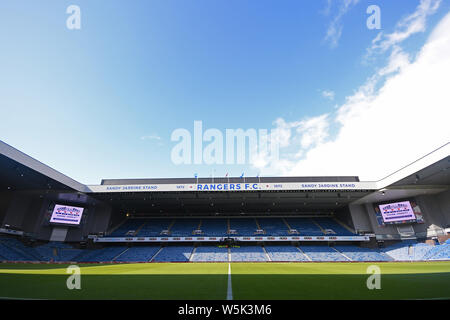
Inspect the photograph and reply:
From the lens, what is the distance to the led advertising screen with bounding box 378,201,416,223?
1246 inches

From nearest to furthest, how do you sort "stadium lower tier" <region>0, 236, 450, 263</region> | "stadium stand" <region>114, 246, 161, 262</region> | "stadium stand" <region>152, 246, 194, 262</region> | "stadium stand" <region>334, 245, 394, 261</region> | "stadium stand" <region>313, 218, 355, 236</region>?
"stadium lower tier" <region>0, 236, 450, 263</region>, "stadium stand" <region>334, 245, 394, 261</region>, "stadium stand" <region>152, 246, 194, 262</region>, "stadium stand" <region>114, 246, 161, 262</region>, "stadium stand" <region>313, 218, 355, 236</region>

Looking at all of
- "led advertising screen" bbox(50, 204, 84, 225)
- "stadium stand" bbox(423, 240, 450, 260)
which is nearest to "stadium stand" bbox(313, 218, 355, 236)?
"stadium stand" bbox(423, 240, 450, 260)

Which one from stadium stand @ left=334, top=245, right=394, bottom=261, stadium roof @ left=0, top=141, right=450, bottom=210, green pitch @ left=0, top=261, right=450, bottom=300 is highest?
stadium roof @ left=0, top=141, right=450, bottom=210

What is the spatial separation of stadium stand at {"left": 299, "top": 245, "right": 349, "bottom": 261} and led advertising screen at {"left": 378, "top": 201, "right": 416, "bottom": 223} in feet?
33.8

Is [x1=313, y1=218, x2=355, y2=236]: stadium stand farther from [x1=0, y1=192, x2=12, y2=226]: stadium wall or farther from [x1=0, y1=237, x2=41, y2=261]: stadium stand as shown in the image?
[x1=0, y1=192, x2=12, y2=226]: stadium wall

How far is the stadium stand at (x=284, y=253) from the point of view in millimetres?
30344

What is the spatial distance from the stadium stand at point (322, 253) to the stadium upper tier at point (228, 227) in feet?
7.27

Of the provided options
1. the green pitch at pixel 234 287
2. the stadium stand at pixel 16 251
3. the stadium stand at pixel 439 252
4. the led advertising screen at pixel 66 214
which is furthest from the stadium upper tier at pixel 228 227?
the green pitch at pixel 234 287

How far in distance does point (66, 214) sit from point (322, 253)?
4069 centimetres

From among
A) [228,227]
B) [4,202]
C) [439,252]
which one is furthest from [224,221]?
[4,202]

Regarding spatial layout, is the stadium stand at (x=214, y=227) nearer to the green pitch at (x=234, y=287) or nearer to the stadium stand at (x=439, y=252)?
the green pitch at (x=234, y=287)
